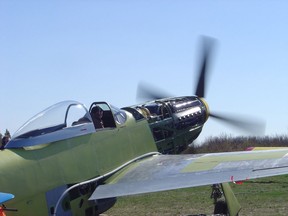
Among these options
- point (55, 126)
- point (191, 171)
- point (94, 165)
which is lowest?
point (191, 171)

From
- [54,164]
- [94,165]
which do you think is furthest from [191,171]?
[54,164]

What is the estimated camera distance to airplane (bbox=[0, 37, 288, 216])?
6.45 meters

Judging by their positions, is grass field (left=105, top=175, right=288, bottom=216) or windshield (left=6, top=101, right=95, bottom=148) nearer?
windshield (left=6, top=101, right=95, bottom=148)

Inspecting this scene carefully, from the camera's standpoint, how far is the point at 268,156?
777cm

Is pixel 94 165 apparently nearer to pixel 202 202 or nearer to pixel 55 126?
pixel 55 126

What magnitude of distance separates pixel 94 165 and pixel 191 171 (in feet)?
4.73

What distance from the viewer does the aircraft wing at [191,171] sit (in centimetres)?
687

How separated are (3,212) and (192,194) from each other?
28.9ft

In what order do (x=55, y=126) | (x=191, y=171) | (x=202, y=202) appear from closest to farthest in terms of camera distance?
(x=55, y=126), (x=191, y=171), (x=202, y=202)

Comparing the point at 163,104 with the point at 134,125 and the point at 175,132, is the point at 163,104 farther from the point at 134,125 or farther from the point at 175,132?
the point at 134,125

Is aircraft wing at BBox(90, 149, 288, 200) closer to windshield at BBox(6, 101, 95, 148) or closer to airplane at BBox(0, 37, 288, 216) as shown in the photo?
airplane at BBox(0, 37, 288, 216)

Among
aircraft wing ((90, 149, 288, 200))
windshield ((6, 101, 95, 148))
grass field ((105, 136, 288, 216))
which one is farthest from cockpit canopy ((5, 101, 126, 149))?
grass field ((105, 136, 288, 216))

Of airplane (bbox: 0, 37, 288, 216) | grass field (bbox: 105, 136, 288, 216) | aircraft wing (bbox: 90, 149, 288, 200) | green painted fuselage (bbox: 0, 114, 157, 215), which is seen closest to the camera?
green painted fuselage (bbox: 0, 114, 157, 215)

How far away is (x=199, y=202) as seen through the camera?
40.1ft
